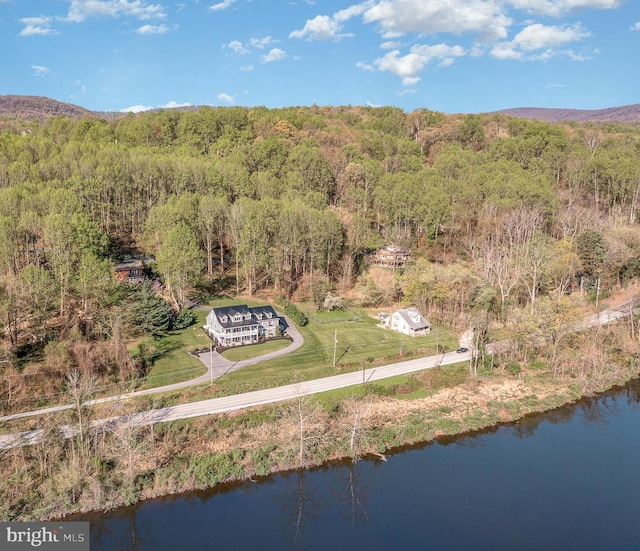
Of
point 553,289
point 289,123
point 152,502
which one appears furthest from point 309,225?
point 289,123

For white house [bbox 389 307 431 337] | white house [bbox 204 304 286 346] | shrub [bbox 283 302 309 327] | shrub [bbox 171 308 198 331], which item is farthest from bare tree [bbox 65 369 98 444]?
white house [bbox 389 307 431 337]

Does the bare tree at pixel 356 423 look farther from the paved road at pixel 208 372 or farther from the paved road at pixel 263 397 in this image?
the paved road at pixel 208 372

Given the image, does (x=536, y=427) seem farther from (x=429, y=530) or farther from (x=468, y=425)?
(x=429, y=530)

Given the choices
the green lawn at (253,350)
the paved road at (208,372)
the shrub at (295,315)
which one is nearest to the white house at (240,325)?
the green lawn at (253,350)

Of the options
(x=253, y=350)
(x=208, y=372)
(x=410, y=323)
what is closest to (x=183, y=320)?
(x=253, y=350)

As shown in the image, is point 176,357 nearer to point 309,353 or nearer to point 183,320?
point 183,320

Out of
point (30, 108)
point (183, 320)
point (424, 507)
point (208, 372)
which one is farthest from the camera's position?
point (30, 108)
